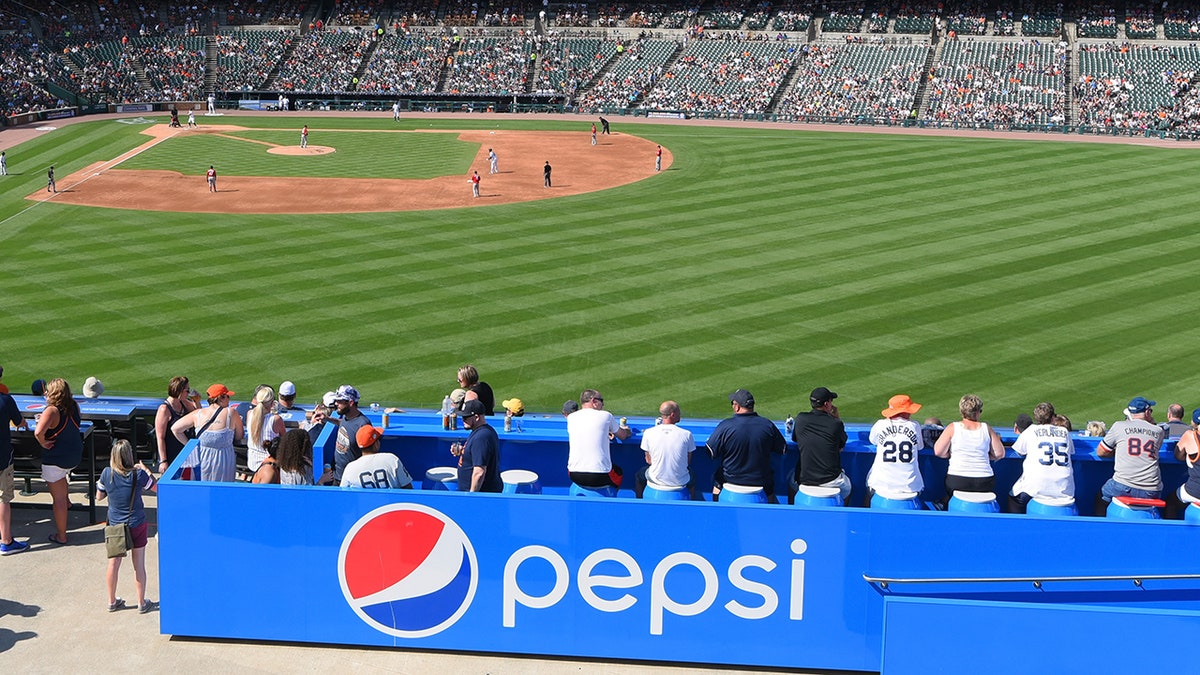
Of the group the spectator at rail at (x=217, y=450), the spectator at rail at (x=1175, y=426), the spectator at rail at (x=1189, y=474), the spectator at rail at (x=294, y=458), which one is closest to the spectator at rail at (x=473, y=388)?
the spectator at rail at (x=294, y=458)

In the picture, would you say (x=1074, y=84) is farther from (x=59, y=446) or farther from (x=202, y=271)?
(x=59, y=446)

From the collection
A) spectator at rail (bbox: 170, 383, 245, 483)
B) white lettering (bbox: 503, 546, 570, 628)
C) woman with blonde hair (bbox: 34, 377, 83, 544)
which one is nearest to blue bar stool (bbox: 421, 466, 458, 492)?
white lettering (bbox: 503, 546, 570, 628)

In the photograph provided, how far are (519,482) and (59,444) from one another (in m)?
4.89

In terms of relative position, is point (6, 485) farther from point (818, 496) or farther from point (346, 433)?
point (818, 496)

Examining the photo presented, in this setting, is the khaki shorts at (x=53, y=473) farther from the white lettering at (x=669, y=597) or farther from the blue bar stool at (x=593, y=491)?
the white lettering at (x=669, y=597)

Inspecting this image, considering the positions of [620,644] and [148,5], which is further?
[148,5]

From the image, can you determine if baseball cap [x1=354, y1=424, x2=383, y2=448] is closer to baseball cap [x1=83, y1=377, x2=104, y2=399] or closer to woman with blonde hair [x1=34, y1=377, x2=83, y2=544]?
woman with blonde hair [x1=34, y1=377, x2=83, y2=544]

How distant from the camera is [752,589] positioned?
9.46 m

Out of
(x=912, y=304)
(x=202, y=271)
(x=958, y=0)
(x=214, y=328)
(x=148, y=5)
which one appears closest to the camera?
(x=214, y=328)

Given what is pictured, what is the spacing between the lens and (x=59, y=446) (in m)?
11.7

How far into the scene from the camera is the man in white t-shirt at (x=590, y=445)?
405 inches

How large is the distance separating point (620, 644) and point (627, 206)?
3017cm

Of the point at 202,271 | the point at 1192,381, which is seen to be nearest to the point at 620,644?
the point at 1192,381

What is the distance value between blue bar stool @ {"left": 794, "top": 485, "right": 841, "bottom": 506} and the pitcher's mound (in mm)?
44879
